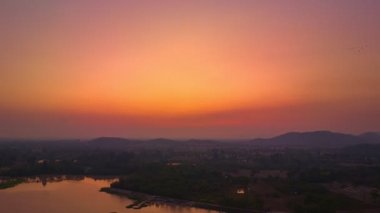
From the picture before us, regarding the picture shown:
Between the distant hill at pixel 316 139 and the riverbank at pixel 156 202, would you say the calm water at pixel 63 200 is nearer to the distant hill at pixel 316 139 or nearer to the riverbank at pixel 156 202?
the riverbank at pixel 156 202

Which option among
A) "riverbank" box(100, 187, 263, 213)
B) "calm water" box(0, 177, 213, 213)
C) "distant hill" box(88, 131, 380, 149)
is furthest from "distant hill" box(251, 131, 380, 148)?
"calm water" box(0, 177, 213, 213)

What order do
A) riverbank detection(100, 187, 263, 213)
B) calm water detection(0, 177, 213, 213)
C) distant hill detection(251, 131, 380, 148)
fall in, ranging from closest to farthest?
1. calm water detection(0, 177, 213, 213)
2. riverbank detection(100, 187, 263, 213)
3. distant hill detection(251, 131, 380, 148)

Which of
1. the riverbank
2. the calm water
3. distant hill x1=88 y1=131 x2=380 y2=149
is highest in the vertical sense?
distant hill x1=88 y1=131 x2=380 y2=149

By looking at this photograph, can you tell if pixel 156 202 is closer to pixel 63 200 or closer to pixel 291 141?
pixel 63 200

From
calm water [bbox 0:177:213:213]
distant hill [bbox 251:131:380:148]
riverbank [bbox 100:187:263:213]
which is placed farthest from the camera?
distant hill [bbox 251:131:380:148]

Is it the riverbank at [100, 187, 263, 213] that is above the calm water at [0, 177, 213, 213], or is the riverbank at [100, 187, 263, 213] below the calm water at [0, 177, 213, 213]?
below

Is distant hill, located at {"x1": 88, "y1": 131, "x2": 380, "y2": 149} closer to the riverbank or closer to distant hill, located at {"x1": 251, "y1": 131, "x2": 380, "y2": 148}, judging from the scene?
distant hill, located at {"x1": 251, "y1": 131, "x2": 380, "y2": 148}

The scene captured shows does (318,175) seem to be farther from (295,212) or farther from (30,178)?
(30,178)

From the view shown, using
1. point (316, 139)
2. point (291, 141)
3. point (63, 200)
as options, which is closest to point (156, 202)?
point (63, 200)

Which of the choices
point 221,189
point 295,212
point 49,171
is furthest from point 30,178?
point 295,212
